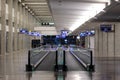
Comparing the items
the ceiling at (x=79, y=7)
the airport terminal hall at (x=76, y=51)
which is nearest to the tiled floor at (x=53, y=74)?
the airport terminal hall at (x=76, y=51)

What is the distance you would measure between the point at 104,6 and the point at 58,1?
9.44 ft

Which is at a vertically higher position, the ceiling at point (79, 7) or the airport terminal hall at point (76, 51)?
the ceiling at point (79, 7)

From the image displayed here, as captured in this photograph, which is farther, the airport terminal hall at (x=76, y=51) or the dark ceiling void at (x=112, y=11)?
the airport terminal hall at (x=76, y=51)

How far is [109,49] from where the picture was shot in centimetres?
3622

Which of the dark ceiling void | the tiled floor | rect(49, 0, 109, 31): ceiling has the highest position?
rect(49, 0, 109, 31): ceiling

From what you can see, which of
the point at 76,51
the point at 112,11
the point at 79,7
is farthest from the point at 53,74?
the point at 76,51

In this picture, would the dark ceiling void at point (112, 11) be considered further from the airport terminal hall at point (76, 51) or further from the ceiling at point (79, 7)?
the ceiling at point (79, 7)

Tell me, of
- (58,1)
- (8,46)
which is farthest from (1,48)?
(58,1)

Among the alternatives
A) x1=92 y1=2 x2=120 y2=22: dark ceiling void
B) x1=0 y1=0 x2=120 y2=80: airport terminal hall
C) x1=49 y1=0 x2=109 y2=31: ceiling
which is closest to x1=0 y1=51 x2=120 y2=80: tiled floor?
x1=0 y1=0 x2=120 y2=80: airport terminal hall

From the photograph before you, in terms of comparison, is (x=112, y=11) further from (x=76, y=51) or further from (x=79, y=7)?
(x=76, y=51)

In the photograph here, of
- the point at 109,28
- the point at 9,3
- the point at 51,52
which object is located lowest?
the point at 51,52

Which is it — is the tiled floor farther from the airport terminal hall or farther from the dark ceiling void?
the dark ceiling void

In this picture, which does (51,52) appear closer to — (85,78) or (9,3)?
(9,3)

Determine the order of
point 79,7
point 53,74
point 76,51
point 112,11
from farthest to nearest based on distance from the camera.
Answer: point 76,51 < point 79,7 < point 112,11 < point 53,74
